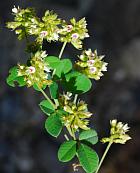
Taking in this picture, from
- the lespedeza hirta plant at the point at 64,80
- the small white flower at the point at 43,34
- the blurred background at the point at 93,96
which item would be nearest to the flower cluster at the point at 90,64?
the lespedeza hirta plant at the point at 64,80

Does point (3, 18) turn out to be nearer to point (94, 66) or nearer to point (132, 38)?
point (132, 38)

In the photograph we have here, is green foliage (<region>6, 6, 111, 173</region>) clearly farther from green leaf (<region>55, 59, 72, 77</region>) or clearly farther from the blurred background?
the blurred background

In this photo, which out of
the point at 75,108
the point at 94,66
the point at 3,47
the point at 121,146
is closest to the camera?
the point at 75,108

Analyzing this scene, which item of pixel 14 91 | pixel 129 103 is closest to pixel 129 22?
pixel 129 103

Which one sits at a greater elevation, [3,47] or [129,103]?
[3,47]

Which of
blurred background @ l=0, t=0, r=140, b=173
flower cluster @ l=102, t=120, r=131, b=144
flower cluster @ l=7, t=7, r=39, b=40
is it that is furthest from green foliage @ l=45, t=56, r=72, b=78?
blurred background @ l=0, t=0, r=140, b=173

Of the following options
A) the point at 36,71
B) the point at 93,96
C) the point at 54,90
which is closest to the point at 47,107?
the point at 54,90

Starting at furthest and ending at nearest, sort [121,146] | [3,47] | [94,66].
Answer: [3,47], [121,146], [94,66]
